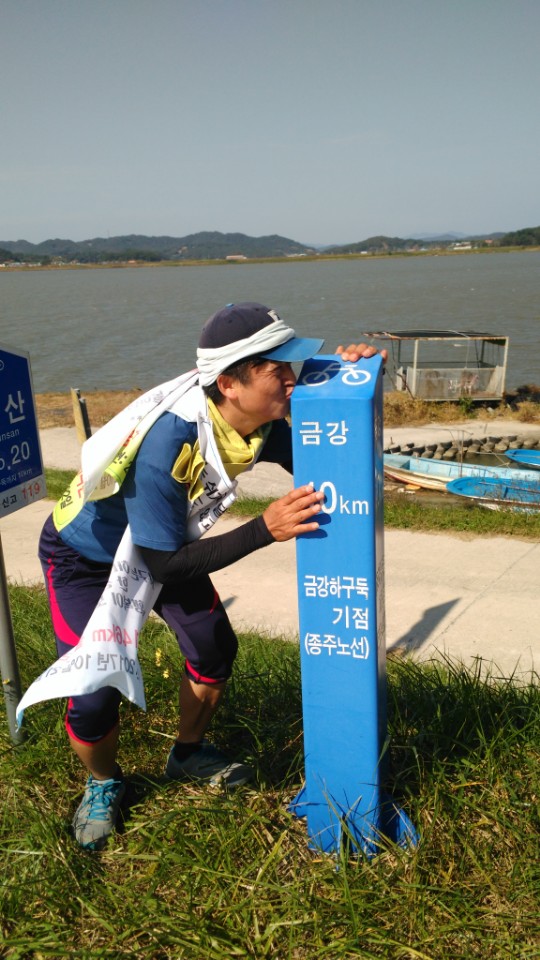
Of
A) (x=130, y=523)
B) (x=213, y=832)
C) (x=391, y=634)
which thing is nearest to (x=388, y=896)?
(x=213, y=832)

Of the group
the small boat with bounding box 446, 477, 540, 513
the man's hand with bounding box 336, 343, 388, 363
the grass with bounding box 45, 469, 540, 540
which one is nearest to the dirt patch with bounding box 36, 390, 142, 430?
the small boat with bounding box 446, 477, 540, 513

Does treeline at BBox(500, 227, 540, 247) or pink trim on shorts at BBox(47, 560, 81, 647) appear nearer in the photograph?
pink trim on shorts at BBox(47, 560, 81, 647)

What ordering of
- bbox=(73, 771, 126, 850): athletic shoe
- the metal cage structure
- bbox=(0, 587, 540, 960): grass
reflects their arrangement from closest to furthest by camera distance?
bbox=(0, 587, 540, 960): grass < bbox=(73, 771, 126, 850): athletic shoe < the metal cage structure

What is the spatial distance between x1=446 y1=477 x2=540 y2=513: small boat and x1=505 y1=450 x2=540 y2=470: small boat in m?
2.64

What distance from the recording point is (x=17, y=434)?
3326 mm

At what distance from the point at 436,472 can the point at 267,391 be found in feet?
37.5

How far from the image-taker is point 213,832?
8.23 feet

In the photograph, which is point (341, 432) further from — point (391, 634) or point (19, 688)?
point (391, 634)

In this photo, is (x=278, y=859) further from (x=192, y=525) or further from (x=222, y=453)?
(x=222, y=453)

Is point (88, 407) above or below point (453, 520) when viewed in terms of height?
below

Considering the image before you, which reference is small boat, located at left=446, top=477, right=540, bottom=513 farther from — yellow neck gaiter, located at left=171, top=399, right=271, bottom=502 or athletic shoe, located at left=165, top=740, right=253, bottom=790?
yellow neck gaiter, located at left=171, top=399, right=271, bottom=502

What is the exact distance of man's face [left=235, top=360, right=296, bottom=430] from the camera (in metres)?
2.41

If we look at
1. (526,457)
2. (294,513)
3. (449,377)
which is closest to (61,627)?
(294,513)

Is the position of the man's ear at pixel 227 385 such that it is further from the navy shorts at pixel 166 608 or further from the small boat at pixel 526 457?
the small boat at pixel 526 457
